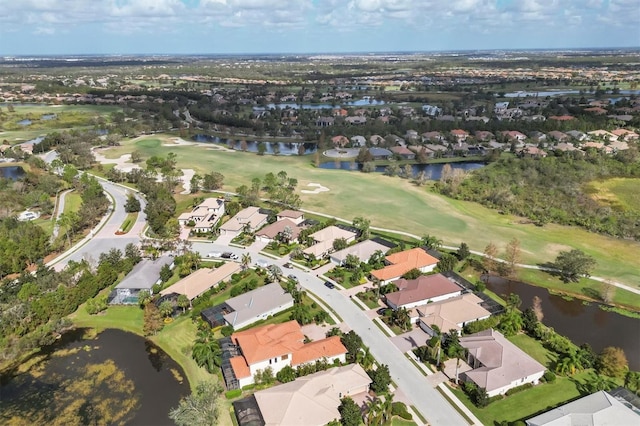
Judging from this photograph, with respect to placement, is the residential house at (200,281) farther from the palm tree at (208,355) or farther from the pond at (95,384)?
the palm tree at (208,355)

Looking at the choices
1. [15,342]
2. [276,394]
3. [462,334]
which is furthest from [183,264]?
[462,334]

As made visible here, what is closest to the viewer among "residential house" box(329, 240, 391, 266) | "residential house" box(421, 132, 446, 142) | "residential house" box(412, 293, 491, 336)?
"residential house" box(412, 293, 491, 336)

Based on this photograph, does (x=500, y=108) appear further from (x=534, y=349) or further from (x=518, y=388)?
(x=518, y=388)

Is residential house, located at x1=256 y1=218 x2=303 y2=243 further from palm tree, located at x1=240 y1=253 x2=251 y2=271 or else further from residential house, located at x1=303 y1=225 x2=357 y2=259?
palm tree, located at x1=240 y1=253 x2=251 y2=271

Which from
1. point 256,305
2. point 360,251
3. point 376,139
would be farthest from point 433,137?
point 256,305

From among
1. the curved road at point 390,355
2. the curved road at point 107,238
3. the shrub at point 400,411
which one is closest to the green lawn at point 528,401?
the curved road at point 390,355

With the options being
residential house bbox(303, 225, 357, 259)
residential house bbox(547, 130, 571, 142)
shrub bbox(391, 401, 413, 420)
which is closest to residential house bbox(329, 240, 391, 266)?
residential house bbox(303, 225, 357, 259)
